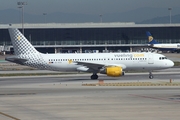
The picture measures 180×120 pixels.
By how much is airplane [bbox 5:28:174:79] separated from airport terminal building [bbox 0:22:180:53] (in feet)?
325

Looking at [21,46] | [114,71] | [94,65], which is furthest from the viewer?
[21,46]

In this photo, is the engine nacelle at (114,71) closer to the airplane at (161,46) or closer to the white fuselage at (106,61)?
the white fuselage at (106,61)

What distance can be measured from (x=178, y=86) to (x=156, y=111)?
18243 millimetres

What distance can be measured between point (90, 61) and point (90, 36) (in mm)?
104665

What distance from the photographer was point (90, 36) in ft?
544

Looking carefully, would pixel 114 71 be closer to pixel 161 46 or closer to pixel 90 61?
pixel 90 61

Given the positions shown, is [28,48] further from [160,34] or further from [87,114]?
[160,34]

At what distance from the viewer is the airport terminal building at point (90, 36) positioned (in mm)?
162750

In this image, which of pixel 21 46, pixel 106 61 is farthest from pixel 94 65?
pixel 21 46

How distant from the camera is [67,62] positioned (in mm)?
61656

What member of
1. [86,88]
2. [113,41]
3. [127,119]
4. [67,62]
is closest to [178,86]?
[86,88]

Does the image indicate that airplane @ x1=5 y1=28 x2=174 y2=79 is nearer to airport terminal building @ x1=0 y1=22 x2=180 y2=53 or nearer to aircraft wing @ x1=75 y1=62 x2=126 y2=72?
aircraft wing @ x1=75 y1=62 x2=126 y2=72

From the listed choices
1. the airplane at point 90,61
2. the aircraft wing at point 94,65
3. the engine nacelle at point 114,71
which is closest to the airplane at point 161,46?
the airplane at point 90,61

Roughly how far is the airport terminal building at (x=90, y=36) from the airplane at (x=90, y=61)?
325ft
